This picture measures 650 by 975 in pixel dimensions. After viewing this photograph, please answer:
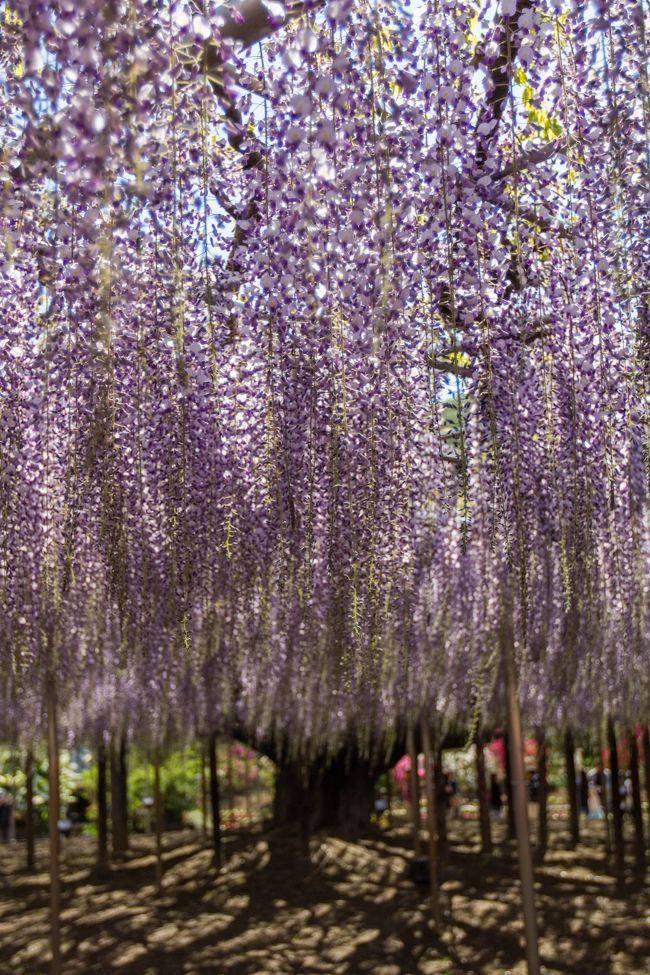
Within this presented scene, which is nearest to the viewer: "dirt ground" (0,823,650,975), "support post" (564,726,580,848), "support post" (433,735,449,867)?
"dirt ground" (0,823,650,975)

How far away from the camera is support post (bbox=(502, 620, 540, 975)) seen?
5395mm

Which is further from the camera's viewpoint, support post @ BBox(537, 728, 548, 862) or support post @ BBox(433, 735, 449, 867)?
support post @ BBox(537, 728, 548, 862)

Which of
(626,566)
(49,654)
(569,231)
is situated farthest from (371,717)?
(569,231)

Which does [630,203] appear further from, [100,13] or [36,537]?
[36,537]

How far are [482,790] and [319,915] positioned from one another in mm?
2634

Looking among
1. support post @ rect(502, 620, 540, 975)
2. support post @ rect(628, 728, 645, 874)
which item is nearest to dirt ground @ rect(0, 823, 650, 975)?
support post @ rect(628, 728, 645, 874)

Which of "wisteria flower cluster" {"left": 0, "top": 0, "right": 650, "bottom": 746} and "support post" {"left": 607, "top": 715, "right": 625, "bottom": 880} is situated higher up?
"wisteria flower cluster" {"left": 0, "top": 0, "right": 650, "bottom": 746}

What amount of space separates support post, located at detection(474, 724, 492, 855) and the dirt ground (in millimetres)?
271

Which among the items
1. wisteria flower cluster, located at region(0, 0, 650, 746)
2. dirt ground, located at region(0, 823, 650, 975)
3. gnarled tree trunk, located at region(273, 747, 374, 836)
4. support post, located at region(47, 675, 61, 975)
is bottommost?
dirt ground, located at region(0, 823, 650, 975)

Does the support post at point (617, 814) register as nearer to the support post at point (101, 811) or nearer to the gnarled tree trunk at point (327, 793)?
the gnarled tree trunk at point (327, 793)

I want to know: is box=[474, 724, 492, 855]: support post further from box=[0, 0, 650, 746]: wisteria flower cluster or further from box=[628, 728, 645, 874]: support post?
box=[0, 0, 650, 746]: wisteria flower cluster

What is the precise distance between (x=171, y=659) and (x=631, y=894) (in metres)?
5.60

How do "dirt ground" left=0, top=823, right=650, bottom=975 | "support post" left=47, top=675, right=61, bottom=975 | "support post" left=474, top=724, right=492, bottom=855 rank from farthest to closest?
1. "support post" left=474, top=724, right=492, bottom=855
2. "dirt ground" left=0, top=823, right=650, bottom=975
3. "support post" left=47, top=675, right=61, bottom=975

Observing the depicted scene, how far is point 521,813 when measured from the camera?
18.1ft
